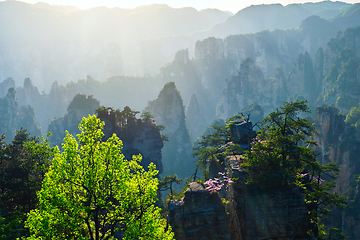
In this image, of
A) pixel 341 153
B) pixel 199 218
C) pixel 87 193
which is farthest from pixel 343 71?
pixel 87 193

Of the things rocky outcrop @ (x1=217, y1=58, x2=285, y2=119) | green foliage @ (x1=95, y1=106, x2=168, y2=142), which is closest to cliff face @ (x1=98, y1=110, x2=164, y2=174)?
green foliage @ (x1=95, y1=106, x2=168, y2=142)

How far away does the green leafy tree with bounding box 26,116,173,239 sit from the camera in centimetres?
962

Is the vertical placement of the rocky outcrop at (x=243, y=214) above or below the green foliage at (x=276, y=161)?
below

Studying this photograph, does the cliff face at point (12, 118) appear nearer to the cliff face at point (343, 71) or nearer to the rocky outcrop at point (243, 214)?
the rocky outcrop at point (243, 214)

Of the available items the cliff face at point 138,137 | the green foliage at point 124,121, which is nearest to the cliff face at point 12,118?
the green foliage at point 124,121

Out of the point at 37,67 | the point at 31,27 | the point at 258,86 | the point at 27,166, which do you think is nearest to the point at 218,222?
the point at 27,166

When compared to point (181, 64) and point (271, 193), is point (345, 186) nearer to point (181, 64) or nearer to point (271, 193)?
point (271, 193)

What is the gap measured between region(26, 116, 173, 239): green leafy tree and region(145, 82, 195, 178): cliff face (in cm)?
7140

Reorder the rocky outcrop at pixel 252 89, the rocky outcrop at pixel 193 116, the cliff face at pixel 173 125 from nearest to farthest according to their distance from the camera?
1. the cliff face at pixel 173 125
2. the rocky outcrop at pixel 252 89
3. the rocky outcrop at pixel 193 116

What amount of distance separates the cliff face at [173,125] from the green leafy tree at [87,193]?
71.4 m

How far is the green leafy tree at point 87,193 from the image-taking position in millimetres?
9617

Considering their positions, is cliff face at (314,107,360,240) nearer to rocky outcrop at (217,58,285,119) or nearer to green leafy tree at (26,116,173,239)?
green leafy tree at (26,116,173,239)

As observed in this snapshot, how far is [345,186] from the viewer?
150 feet

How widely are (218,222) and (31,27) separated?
772 ft
